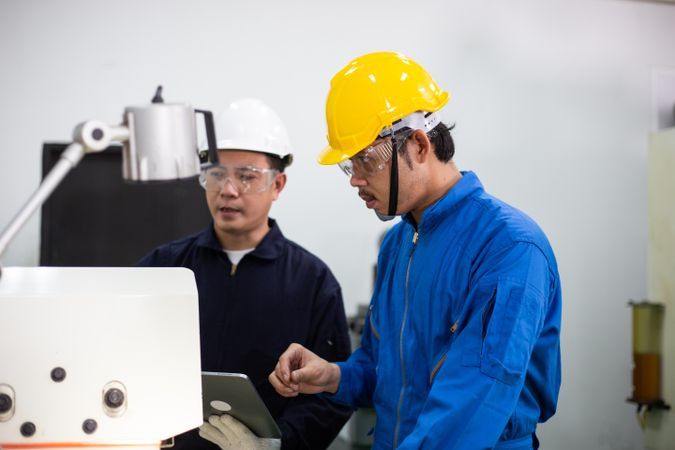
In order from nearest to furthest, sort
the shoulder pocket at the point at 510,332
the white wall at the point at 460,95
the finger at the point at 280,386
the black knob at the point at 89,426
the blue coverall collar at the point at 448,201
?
1. the black knob at the point at 89,426
2. the shoulder pocket at the point at 510,332
3. the blue coverall collar at the point at 448,201
4. the finger at the point at 280,386
5. the white wall at the point at 460,95

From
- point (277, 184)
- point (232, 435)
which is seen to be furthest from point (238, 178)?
point (232, 435)

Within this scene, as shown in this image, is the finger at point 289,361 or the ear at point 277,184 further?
the ear at point 277,184

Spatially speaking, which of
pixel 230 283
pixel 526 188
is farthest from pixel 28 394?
pixel 526 188

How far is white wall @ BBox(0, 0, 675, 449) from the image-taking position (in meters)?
3.54

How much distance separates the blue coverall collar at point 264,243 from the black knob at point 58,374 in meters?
1.16

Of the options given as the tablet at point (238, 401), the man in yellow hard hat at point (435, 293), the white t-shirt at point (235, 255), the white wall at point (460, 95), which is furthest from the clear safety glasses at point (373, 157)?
the white wall at point (460, 95)

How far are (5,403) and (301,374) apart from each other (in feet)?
2.66

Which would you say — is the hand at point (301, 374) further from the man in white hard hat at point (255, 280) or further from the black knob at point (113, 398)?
the black knob at point (113, 398)

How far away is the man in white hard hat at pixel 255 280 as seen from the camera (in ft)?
7.37

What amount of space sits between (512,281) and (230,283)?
106cm

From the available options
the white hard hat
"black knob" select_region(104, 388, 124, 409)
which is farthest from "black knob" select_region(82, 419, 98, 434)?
the white hard hat

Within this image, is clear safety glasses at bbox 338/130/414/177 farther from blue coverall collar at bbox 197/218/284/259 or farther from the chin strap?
blue coverall collar at bbox 197/218/284/259

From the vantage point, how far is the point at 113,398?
121 cm

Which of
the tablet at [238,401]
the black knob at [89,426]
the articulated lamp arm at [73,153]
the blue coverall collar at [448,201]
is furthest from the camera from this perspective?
the blue coverall collar at [448,201]
